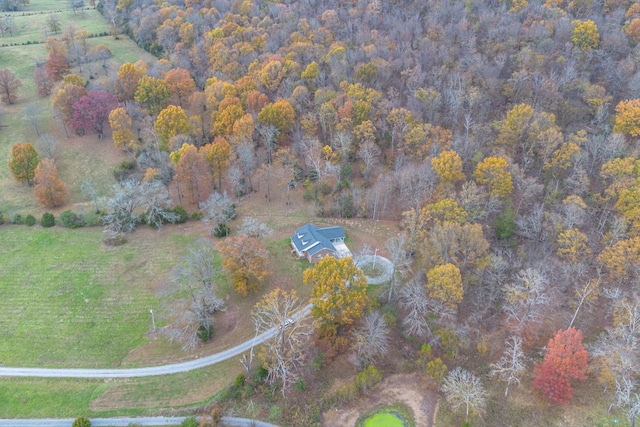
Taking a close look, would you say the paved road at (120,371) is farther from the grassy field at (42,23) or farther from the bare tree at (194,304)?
the grassy field at (42,23)

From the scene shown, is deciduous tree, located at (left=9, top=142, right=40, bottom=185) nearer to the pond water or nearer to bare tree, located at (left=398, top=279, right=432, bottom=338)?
bare tree, located at (left=398, top=279, right=432, bottom=338)

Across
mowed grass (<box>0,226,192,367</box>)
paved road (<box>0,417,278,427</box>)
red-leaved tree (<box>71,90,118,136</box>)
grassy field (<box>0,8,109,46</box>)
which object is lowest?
paved road (<box>0,417,278,427</box>)

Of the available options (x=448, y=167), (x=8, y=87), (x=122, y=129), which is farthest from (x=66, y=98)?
(x=448, y=167)

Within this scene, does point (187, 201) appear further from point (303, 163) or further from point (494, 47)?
point (494, 47)

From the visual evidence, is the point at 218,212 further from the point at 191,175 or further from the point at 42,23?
the point at 42,23

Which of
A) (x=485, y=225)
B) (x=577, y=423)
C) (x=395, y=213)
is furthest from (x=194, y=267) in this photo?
(x=577, y=423)

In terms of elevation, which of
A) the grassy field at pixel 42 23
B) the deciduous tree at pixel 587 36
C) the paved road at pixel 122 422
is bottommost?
the paved road at pixel 122 422

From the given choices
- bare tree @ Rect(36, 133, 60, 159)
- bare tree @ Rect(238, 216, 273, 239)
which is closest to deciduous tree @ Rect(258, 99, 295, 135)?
bare tree @ Rect(238, 216, 273, 239)

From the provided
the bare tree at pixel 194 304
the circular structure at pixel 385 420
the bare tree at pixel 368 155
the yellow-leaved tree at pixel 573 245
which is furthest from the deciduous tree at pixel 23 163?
the yellow-leaved tree at pixel 573 245
